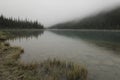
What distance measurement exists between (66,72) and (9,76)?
4.65 metres

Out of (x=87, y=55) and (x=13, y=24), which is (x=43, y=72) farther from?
(x=13, y=24)

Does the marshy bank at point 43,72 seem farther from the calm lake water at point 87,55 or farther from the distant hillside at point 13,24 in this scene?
the distant hillside at point 13,24

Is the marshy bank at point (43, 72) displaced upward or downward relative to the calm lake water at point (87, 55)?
upward

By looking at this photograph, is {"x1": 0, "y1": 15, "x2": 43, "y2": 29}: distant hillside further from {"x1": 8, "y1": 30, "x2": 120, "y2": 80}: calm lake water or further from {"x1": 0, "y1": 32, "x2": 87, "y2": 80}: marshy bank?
{"x1": 0, "y1": 32, "x2": 87, "y2": 80}: marshy bank

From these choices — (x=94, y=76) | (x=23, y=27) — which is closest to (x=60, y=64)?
(x=94, y=76)

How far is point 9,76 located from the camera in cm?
1018

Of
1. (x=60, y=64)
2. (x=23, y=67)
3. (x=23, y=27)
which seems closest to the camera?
(x=23, y=67)

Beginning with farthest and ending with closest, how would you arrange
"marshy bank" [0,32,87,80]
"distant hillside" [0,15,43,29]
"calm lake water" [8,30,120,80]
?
"distant hillside" [0,15,43,29] → "calm lake water" [8,30,120,80] → "marshy bank" [0,32,87,80]

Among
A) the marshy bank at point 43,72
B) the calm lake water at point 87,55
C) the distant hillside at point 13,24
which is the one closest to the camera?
the marshy bank at point 43,72

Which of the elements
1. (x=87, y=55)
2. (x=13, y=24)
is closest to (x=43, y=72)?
(x=87, y=55)

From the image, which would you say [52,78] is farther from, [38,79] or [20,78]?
[20,78]

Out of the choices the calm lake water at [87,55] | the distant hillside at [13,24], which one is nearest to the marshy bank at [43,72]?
the calm lake water at [87,55]

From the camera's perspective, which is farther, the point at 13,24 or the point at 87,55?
the point at 13,24

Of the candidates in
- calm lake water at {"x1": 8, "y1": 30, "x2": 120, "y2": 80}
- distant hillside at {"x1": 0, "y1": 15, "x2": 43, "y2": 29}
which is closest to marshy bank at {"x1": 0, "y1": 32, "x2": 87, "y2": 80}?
calm lake water at {"x1": 8, "y1": 30, "x2": 120, "y2": 80}
